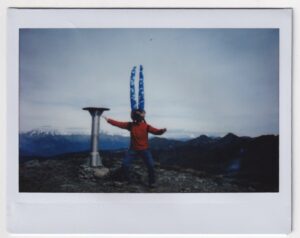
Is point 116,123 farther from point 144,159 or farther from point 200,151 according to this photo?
point 200,151

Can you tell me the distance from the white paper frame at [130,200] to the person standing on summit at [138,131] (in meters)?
0.09

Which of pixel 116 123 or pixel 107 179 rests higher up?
pixel 116 123

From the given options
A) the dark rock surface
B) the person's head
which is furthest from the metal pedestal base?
the person's head

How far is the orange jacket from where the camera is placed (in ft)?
3.24

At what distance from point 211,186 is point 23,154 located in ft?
1.66

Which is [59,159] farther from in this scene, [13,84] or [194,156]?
[194,156]

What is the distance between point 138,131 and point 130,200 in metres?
0.18

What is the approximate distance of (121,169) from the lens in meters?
1.00

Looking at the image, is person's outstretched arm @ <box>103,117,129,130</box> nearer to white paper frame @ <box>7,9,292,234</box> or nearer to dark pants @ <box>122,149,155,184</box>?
dark pants @ <box>122,149,155,184</box>

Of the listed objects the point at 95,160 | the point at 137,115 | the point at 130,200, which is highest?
the point at 137,115

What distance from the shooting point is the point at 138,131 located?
3.25 feet

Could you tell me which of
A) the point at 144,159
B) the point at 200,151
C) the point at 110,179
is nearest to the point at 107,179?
the point at 110,179

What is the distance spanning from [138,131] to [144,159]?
76 millimetres
